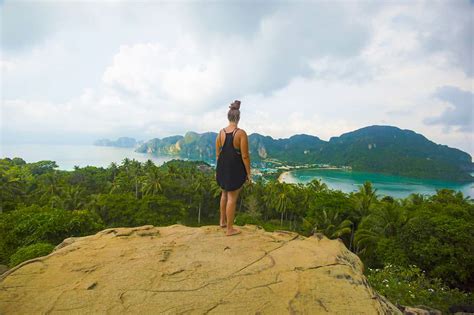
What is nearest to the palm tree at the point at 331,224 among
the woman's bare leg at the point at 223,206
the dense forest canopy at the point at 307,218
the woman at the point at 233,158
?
the dense forest canopy at the point at 307,218

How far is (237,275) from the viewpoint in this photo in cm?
295

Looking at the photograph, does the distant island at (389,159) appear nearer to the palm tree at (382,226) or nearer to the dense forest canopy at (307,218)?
the dense forest canopy at (307,218)

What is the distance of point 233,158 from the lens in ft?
14.4

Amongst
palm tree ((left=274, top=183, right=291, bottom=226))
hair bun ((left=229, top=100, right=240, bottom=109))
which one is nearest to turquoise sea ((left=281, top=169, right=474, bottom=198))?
palm tree ((left=274, top=183, right=291, bottom=226))

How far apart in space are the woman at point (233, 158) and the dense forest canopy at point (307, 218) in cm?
305

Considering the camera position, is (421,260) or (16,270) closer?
(16,270)

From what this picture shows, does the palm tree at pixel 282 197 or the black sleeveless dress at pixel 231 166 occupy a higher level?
the black sleeveless dress at pixel 231 166

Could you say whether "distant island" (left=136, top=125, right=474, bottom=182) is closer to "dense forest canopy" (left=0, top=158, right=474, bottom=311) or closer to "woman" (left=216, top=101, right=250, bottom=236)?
"dense forest canopy" (left=0, top=158, right=474, bottom=311)

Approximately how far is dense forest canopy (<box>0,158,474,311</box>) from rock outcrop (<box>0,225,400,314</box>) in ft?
11.1

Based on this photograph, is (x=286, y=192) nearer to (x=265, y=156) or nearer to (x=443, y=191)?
(x=443, y=191)

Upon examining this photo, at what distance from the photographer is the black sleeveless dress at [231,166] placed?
436 cm

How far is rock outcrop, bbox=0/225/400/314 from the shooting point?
2.39 metres

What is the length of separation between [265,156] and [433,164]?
3937 inches

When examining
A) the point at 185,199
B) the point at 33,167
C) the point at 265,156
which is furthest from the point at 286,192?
the point at 265,156
